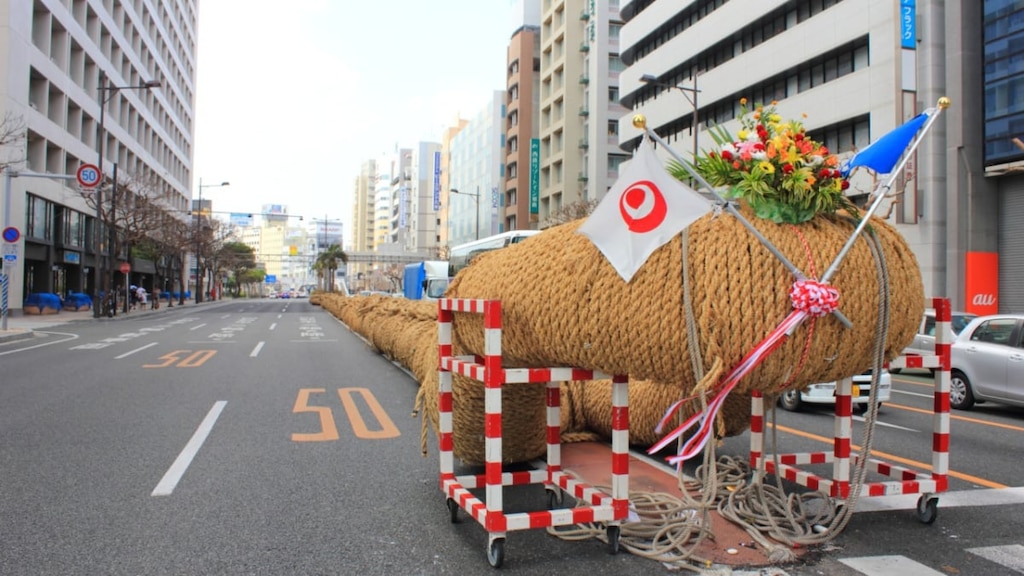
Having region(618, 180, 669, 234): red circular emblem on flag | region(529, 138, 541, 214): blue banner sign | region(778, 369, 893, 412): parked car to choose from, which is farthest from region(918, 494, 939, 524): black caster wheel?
region(529, 138, 541, 214): blue banner sign

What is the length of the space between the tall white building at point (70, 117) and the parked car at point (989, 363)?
2418cm

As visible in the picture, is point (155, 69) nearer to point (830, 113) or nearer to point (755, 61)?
point (755, 61)

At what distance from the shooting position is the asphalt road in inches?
145


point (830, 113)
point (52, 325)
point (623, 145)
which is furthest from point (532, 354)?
point (623, 145)

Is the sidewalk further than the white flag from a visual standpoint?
Yes

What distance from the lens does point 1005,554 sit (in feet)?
12.5

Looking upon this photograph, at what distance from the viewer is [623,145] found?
44781mm

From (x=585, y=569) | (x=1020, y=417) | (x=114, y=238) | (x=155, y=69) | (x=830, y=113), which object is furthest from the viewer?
(x=155, y=69)

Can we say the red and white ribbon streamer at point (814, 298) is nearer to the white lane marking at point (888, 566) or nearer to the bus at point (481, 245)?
the white lane marking at point (888, 566)

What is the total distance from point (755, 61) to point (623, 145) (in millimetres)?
15667

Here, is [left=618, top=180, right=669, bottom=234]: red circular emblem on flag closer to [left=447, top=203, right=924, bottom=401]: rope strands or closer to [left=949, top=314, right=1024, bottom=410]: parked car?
[left=447, top=203, right=924, bottom=401]: rope strands

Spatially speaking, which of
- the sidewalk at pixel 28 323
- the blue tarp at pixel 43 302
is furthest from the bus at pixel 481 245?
the blue tarp at pixel 43 302

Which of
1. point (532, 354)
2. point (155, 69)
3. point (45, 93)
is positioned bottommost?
point (532, 354)

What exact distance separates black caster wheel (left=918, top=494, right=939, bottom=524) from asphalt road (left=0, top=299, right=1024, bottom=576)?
0.28 ft
